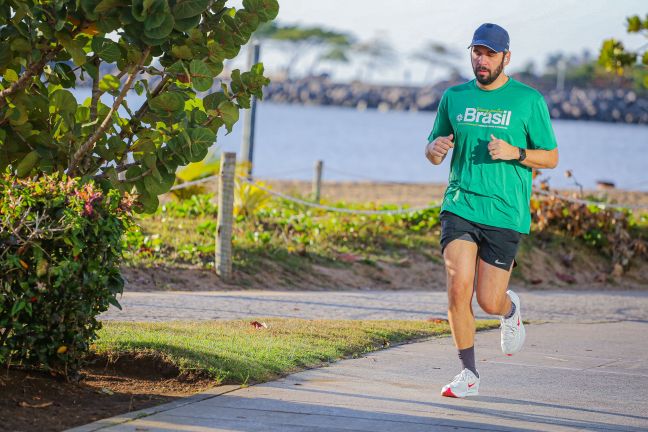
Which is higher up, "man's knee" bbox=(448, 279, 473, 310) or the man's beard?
the man's beard

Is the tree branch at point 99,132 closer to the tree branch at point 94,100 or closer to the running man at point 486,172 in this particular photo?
the tree branch at point 94,100

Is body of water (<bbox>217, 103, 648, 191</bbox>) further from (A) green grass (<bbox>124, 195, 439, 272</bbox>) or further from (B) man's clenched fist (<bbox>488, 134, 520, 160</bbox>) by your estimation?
(B) man's clenched fist (<bbox>488, 134, 520, 160</bbox>)

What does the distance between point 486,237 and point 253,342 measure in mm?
1841

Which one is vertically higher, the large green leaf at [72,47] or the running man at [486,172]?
the large green leaf at [72,47]

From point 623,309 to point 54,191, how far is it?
731cm

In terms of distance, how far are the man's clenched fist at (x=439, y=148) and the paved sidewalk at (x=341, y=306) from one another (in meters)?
3.18

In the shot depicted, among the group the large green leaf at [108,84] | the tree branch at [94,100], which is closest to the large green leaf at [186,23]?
the tree branch at [94,100]

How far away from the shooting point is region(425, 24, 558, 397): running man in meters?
6.74

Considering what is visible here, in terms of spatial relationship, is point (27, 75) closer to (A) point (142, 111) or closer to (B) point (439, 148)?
(A) point (142, 111)

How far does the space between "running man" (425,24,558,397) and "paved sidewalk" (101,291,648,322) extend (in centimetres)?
315

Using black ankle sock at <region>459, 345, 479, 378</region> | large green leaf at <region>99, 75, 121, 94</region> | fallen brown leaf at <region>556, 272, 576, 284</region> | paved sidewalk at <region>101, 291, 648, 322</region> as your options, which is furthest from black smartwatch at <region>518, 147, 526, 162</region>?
fallen brown leaf at <region>556, 272, 576, 284</region>

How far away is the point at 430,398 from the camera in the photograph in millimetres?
6543

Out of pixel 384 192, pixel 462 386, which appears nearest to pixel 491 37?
pixel 462 386

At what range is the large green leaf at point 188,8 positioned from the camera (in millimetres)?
6238
